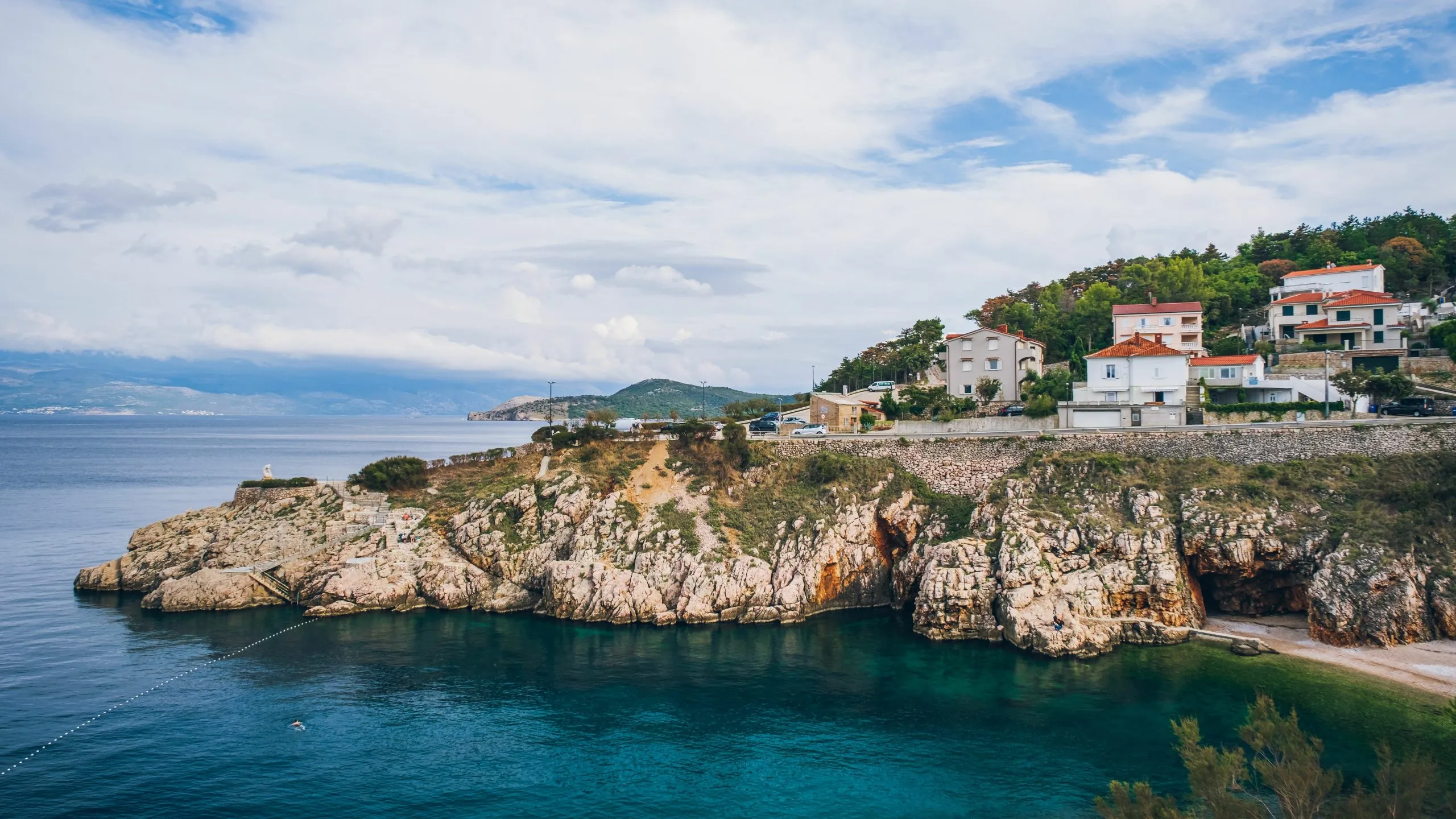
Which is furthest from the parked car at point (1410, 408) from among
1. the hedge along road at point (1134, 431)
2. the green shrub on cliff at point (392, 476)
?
the green shrub on cliff at point (392, 476)

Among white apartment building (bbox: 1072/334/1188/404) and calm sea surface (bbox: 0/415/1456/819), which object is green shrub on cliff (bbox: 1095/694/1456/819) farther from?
white apartment building (bbox: 1072/334/1188/404)

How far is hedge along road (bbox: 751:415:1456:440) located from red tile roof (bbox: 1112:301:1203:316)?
25186 millimetres

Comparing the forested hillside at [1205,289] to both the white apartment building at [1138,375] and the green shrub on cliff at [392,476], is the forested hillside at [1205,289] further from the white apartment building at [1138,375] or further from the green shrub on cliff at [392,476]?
the green shrub on cliff at [392,476]

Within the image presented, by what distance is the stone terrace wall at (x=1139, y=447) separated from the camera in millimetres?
54094

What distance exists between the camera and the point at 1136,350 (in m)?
69.4

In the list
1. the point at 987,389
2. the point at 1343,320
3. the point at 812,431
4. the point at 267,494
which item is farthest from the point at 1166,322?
the point at 267,494

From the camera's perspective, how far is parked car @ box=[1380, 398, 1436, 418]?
6066 cm

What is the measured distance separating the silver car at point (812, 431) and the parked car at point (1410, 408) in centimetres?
4137

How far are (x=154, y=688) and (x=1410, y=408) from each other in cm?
8339

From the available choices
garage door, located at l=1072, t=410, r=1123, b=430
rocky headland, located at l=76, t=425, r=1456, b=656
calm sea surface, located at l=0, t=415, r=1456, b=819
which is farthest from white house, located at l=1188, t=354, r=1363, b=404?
calm sea surface, located at l=0, t=415, r=1456, b=819

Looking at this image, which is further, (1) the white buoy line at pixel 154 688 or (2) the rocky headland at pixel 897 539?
(2) the rocky headland at pixel 897 539

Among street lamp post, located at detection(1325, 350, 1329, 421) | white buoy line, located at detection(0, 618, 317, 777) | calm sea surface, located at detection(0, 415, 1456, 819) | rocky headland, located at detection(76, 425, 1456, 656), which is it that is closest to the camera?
calm sea surface, located at detection(0, 415, 1456, 819)

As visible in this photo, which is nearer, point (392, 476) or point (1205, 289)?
point (392, 476)

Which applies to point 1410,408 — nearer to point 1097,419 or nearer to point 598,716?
point 1097,419
